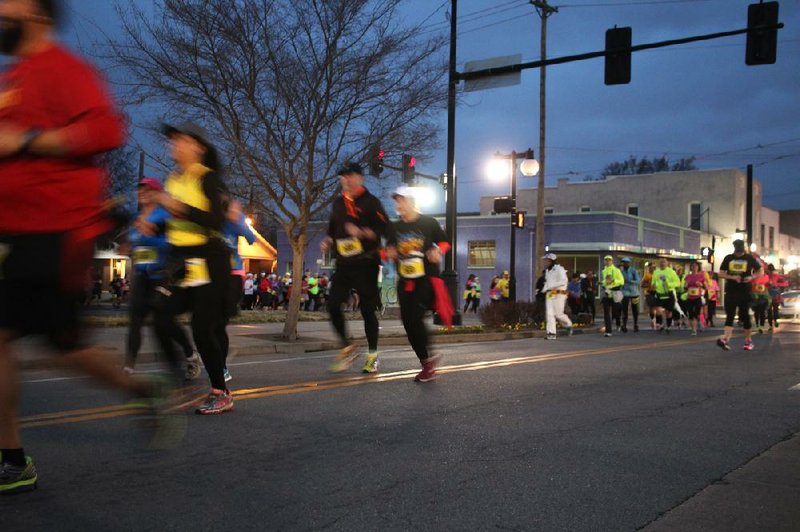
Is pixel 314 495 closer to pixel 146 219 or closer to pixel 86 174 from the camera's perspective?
pixel 86 174

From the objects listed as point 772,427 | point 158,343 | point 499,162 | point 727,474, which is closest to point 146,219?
point 158,343

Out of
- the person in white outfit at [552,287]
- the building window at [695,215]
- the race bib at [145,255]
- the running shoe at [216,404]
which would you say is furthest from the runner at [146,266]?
the building window at [695,215]

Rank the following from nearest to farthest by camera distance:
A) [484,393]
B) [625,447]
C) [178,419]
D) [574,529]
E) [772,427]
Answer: [574,529] → [178,419] → [625,447] → [772,427] → [484,393]

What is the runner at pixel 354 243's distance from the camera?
23.1 ft

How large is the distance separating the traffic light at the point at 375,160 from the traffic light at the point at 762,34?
6865mm

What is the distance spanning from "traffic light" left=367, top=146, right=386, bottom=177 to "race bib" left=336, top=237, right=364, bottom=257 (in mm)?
7350

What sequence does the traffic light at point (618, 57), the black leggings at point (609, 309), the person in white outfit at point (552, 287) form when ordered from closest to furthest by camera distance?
the traffic light at point (618, 57)
the person in white outfit at point (552, 287)
the black leggings at point (609, 309)

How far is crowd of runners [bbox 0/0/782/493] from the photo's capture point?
9.07ft

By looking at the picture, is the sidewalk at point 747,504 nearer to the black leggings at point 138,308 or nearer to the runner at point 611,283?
Result: the black leggings at point 138,308

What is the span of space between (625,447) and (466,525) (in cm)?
187

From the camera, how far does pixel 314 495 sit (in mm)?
3588

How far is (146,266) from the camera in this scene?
248 inches

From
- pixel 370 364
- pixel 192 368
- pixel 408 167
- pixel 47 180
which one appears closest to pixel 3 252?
pixel 47 180

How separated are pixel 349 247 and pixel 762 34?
10325 mm
